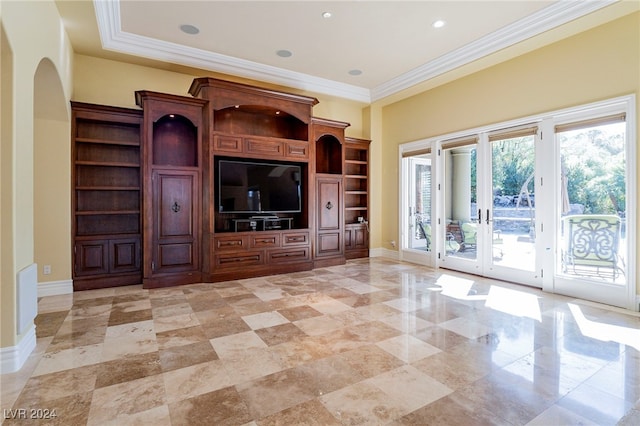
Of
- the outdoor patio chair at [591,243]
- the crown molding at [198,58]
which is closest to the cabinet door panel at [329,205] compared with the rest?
the crown molding at [198,58]

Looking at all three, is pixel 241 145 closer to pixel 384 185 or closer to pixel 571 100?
pixel 384 185

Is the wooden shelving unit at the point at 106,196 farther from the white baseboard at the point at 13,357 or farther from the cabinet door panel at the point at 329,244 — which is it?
the cabinet door panel at the point at 329,244

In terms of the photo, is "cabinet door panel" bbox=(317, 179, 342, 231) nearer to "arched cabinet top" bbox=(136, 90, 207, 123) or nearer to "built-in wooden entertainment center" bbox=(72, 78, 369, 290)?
"built-in wooden entertainment center" bbox=(72, 78, 369, 290)

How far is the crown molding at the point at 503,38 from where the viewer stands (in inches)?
153

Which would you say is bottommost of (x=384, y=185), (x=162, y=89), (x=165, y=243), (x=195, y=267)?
(x=195, y=267)

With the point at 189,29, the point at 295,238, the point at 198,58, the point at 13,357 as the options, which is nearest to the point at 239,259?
the point at 295,238

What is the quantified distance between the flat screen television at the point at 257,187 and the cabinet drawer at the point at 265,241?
0.50m

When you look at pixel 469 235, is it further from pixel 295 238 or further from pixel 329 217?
pixel 295 238

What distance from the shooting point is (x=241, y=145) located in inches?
215

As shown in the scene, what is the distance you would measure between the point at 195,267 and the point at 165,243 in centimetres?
61

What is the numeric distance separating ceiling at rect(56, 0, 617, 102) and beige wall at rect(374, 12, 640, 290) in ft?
1.61

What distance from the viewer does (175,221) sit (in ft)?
16.6

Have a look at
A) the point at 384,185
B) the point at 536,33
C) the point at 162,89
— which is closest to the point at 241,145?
the point at 162,89

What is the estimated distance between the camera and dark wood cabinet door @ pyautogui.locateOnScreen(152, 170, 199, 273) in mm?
4926
